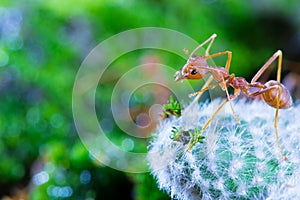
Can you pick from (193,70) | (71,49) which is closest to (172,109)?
(193,70)

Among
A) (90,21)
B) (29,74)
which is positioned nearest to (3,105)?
(29,74)

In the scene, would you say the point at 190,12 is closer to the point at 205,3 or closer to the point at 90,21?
the point at 205,3

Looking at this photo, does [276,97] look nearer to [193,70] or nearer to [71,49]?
[193,70]

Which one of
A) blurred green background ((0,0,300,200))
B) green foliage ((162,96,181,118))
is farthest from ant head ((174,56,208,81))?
blurred green background ((0,0,300,200))

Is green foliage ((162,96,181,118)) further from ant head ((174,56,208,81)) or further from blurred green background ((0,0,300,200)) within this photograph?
blurred green background ((0,0,300,200))

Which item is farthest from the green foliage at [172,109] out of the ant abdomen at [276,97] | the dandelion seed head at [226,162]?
the ant abdomen at [276,97]
